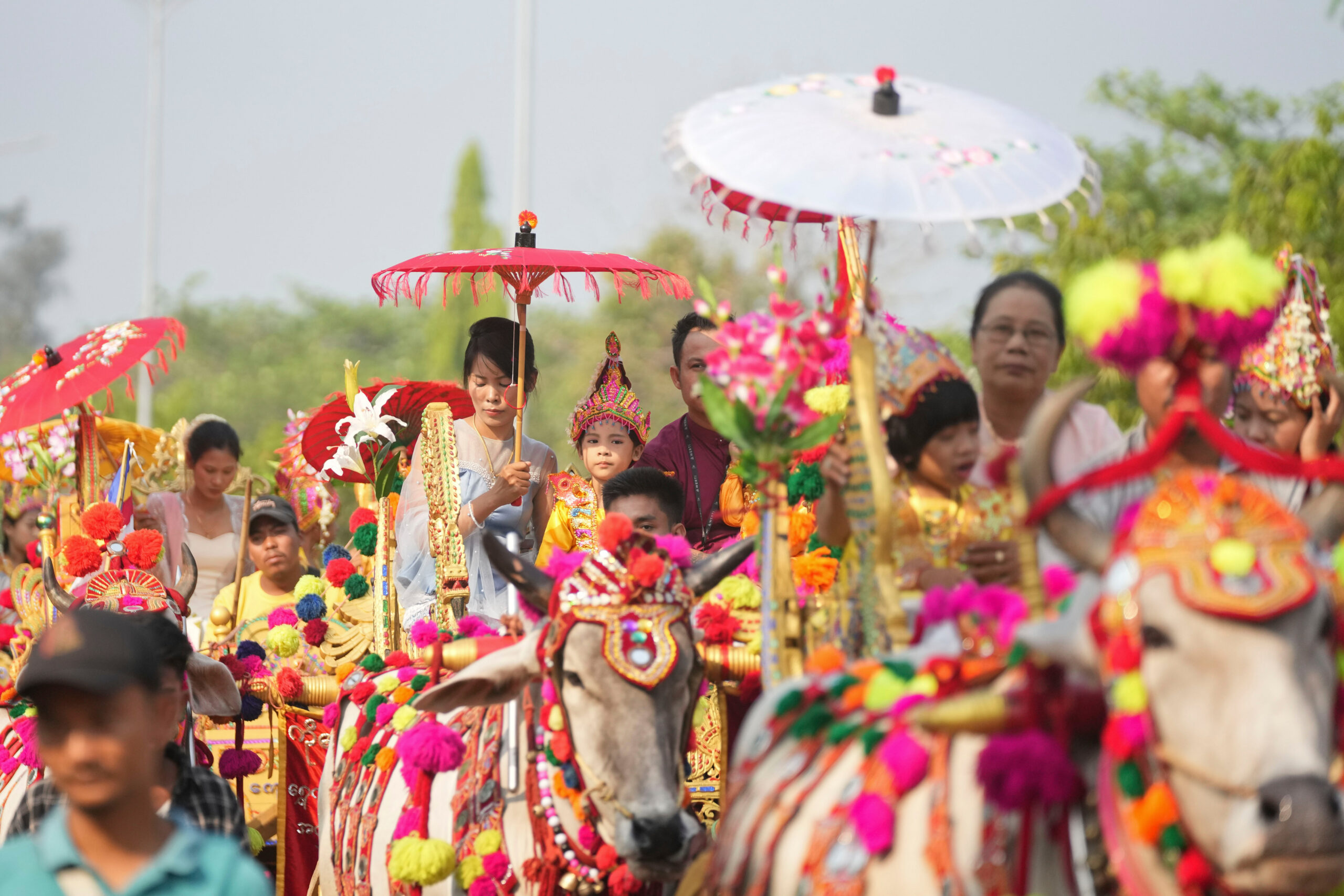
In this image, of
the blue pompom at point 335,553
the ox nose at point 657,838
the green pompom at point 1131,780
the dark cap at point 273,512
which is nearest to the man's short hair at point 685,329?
the blue pompom at point 335,553

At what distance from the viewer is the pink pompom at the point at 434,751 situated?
4.85 metres

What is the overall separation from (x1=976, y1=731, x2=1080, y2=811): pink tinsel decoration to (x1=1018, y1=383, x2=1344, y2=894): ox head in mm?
172

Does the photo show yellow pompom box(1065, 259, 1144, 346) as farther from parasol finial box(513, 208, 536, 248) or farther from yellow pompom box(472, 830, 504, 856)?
parasol finial box(513, 208, 536, 248)

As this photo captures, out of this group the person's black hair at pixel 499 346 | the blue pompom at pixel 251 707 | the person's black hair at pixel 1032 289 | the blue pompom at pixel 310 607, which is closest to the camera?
the person's black hair at pixel 1032 289

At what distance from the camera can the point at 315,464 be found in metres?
7.71

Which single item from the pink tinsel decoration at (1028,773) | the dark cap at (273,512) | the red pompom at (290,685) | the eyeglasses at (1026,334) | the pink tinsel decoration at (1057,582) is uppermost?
the eyeglasses at (1026,334)

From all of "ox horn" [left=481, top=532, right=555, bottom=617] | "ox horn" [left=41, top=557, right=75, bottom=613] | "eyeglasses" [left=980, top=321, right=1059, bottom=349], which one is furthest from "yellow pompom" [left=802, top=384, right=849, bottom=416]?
"ox horn" [left=41, top=557, right=75, bottom=613]

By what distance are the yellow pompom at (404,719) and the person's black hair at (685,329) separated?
2385mm

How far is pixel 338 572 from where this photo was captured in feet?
26.1

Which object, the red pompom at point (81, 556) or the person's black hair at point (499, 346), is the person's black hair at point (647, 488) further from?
the red pompom at point (81, 556)

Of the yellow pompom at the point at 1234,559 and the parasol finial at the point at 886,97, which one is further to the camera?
the parasol finial at the point at 886,97

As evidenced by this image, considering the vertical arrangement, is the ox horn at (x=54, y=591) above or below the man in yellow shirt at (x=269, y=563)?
above

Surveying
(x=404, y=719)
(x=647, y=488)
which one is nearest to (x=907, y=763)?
(x=404, y=719)

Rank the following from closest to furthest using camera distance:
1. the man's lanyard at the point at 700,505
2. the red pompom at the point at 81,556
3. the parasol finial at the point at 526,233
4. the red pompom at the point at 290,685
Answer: the red pompom at the point at 81,556
the red pompom at the point at 290,685
the man's lanyard at the point at 700,505
the parasol finial at the point at 526,233
